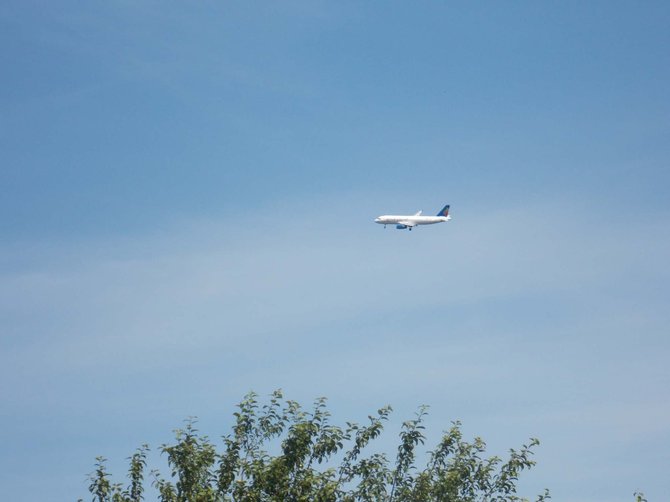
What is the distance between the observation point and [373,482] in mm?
49562

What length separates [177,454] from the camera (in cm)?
4966

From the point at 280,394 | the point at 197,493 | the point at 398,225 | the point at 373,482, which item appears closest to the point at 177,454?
the point at 197,493

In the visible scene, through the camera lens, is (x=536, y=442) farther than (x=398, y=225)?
No

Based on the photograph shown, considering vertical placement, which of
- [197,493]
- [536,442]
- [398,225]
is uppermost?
[398,225]

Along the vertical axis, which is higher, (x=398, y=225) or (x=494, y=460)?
(x=398, y=225)

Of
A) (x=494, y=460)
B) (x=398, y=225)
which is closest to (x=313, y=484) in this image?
(x=494, y=460)

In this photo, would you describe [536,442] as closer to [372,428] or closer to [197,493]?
[372,428]

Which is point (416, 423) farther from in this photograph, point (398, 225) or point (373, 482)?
point (398, 225)

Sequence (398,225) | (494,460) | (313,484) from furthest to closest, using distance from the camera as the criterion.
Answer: (398,225) < (494,460) < (313,484)

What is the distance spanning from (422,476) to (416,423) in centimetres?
254

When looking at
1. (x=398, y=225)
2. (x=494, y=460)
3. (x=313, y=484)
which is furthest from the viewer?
(x=398, y=225)

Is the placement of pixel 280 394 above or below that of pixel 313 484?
above

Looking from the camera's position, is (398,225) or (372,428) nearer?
(372,428)

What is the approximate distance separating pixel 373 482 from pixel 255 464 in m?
5.35
